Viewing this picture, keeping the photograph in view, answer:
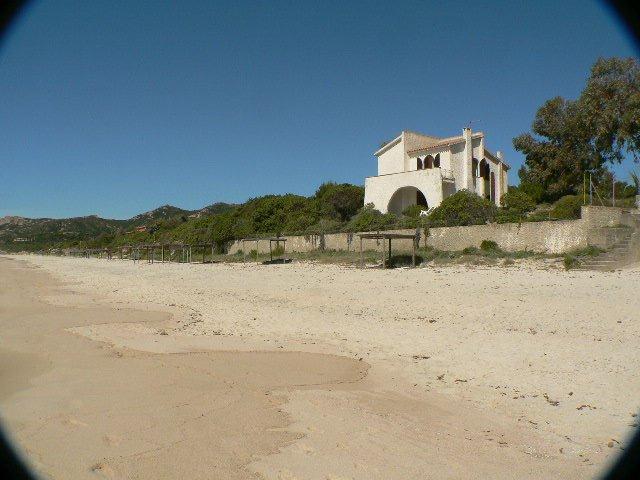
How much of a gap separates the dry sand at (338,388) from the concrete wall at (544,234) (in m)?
7.20

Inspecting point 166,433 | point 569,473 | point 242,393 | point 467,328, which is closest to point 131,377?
point 242,393

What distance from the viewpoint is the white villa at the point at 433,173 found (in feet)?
113

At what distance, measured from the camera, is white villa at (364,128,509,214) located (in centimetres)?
3447

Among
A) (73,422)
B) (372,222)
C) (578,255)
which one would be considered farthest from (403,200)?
(73,422)

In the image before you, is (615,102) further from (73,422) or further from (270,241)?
(73,422)

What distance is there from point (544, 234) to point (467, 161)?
16.1 meters

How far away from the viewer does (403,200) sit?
3694 centimetres

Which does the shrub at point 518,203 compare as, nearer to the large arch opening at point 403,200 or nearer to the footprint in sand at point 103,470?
the large arch opening at point 403,200

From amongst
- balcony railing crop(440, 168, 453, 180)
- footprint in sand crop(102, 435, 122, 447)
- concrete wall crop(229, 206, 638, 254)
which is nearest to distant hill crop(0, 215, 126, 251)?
balcony railing crop(440, 168, 453, 180)

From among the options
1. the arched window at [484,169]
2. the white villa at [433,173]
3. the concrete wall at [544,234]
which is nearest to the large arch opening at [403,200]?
the white villa at [433,173]

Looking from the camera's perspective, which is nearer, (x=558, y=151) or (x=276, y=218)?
(x=558, y=151)

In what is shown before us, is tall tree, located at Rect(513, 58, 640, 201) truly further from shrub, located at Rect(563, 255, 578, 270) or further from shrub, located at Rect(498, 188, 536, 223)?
shrub, located at Rect(563, 255, 578, 270)

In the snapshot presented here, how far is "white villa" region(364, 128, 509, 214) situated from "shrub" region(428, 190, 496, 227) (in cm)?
385

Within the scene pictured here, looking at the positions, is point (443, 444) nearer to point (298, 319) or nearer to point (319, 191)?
point (298, 319)
